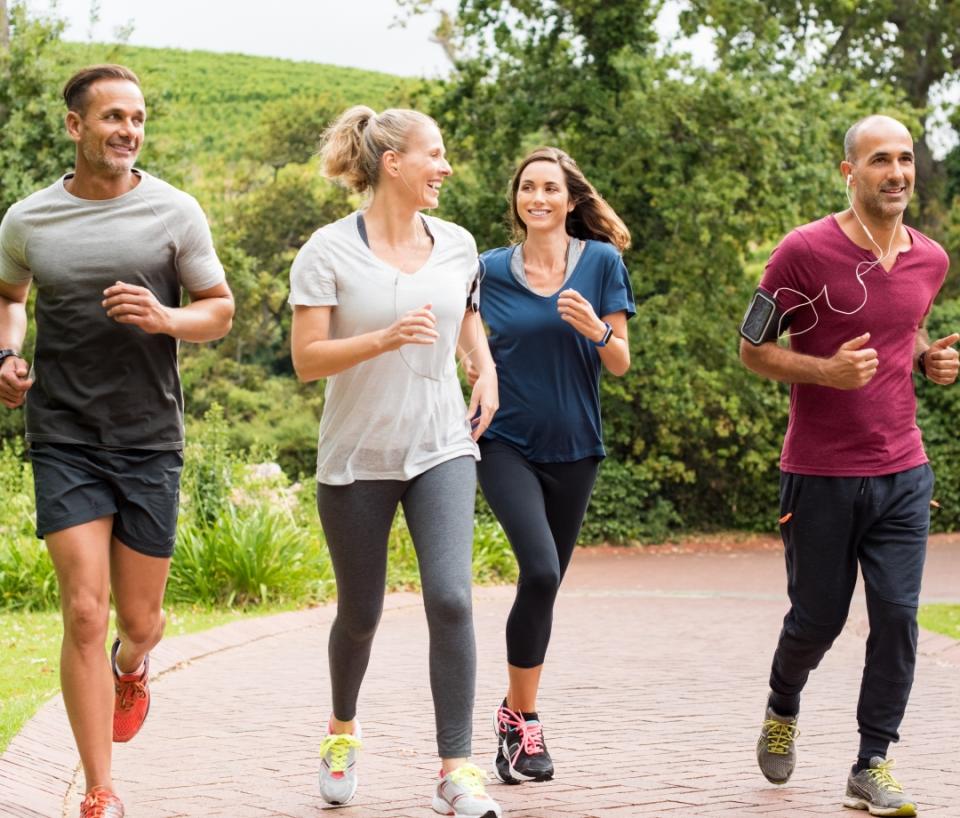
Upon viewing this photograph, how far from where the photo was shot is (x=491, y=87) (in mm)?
21766

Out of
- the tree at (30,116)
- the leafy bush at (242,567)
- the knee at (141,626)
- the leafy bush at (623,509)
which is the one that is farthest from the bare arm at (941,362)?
the tree at (30,116)

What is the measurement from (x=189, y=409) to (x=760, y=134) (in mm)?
11323

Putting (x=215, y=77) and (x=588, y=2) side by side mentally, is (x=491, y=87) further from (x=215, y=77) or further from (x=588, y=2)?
(x=215, y=77)

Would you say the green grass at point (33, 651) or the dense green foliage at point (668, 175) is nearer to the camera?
the green grass at point (33, 651)

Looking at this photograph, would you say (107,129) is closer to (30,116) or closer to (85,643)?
(85,643)

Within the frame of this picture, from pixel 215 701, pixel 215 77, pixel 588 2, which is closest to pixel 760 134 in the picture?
pixel 588 2

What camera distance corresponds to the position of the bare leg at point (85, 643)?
13.9 ft

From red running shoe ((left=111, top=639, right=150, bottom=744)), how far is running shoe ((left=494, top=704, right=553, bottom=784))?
4.08 feet

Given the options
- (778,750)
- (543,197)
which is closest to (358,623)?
(778,750)

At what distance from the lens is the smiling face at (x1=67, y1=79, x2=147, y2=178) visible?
4.34m

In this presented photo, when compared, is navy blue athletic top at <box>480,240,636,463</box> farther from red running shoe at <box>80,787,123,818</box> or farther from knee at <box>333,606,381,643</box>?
red running shoe at <box>80,787,123,818</box>

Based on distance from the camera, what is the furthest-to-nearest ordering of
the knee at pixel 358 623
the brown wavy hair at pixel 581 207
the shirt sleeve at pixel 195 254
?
1. the brown wavy hair at pixel 581 207
2. the knee at pixel 358 623
3. the shirt sleeve at pixel 195 254

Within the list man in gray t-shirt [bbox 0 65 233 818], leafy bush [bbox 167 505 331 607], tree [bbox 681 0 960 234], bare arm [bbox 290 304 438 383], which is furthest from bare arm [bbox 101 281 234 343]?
tree [bbox 681 0 960 234]

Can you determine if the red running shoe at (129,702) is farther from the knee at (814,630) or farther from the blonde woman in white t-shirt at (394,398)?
the knee at (814,630)
